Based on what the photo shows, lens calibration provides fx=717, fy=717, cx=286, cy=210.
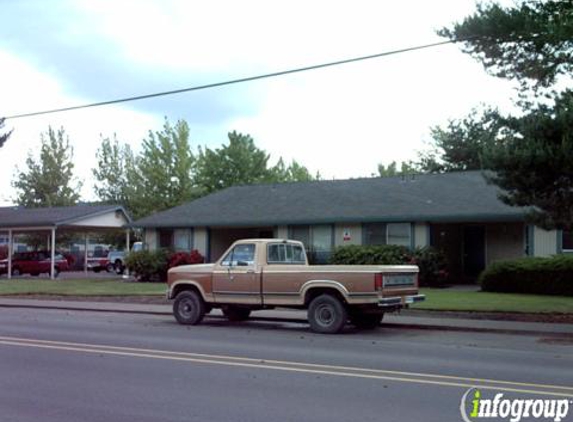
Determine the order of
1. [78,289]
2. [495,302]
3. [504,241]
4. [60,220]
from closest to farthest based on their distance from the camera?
[495,302], [78,289], [504,241], [60,220]

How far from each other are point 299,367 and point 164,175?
140 feet

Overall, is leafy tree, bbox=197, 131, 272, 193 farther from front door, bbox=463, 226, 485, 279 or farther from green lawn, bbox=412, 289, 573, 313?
green lawn, bbox=412, 289, 573, 313

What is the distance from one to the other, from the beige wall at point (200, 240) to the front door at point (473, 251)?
1159 centimetres

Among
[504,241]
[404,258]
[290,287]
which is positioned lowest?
[290,287]

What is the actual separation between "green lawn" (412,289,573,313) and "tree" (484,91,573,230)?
10.0 ft

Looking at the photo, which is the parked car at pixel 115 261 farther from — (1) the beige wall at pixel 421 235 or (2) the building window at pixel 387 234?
(1) the beige wall at pixel 421 235

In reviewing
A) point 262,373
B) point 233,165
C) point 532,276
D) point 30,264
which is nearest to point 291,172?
point 233,165

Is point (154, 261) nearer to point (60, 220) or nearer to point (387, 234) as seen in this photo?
point (60, 220)

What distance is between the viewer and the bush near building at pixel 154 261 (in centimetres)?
3158

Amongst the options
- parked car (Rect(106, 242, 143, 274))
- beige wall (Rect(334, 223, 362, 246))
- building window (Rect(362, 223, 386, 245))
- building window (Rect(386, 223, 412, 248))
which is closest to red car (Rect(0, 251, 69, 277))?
parked car (Rect(106, 242, 143, 274))

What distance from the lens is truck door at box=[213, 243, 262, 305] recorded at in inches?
628

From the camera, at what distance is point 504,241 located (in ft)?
94.1

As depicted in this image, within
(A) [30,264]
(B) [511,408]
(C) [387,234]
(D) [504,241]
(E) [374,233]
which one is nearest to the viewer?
(B) [511,408]

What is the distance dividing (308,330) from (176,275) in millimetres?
3493
